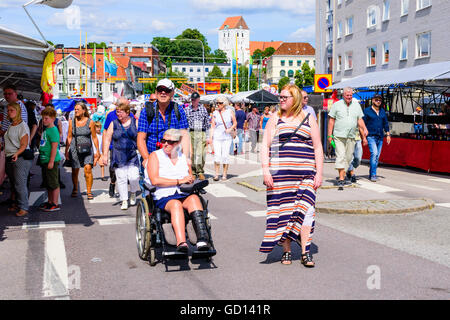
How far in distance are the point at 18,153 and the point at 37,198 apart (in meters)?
2.57

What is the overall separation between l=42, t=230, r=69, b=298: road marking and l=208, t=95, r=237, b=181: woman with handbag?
243 inches

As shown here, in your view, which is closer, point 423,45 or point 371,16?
point 423,45

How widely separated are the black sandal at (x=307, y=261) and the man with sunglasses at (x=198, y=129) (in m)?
6.63

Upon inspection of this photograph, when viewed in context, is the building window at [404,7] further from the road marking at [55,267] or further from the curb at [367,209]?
the road marking at [55,267]

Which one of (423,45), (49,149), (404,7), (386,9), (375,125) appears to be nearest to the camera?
(49,149)

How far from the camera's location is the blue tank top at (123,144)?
9516 mm

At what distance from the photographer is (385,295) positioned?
4.73 meters

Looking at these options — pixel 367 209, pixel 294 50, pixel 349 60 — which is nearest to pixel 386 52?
pixel 349 60

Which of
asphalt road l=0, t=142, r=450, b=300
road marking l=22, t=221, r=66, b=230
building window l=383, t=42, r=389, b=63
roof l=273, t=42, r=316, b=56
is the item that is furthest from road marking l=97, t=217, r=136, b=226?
roof l=273, t=42, r=316, b=56

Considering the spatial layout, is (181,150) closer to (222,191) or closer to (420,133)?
(222,191)

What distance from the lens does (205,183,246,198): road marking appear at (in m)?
11.2

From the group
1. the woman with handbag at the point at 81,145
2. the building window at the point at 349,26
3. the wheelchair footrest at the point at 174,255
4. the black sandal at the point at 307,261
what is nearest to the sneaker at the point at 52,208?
the woman with handbag at the point at 81,145

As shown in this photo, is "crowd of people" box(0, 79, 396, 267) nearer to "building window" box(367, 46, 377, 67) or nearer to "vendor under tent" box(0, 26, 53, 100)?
"vendor under tent" box(0, 26, 53, 100)

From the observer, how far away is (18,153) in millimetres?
8680
